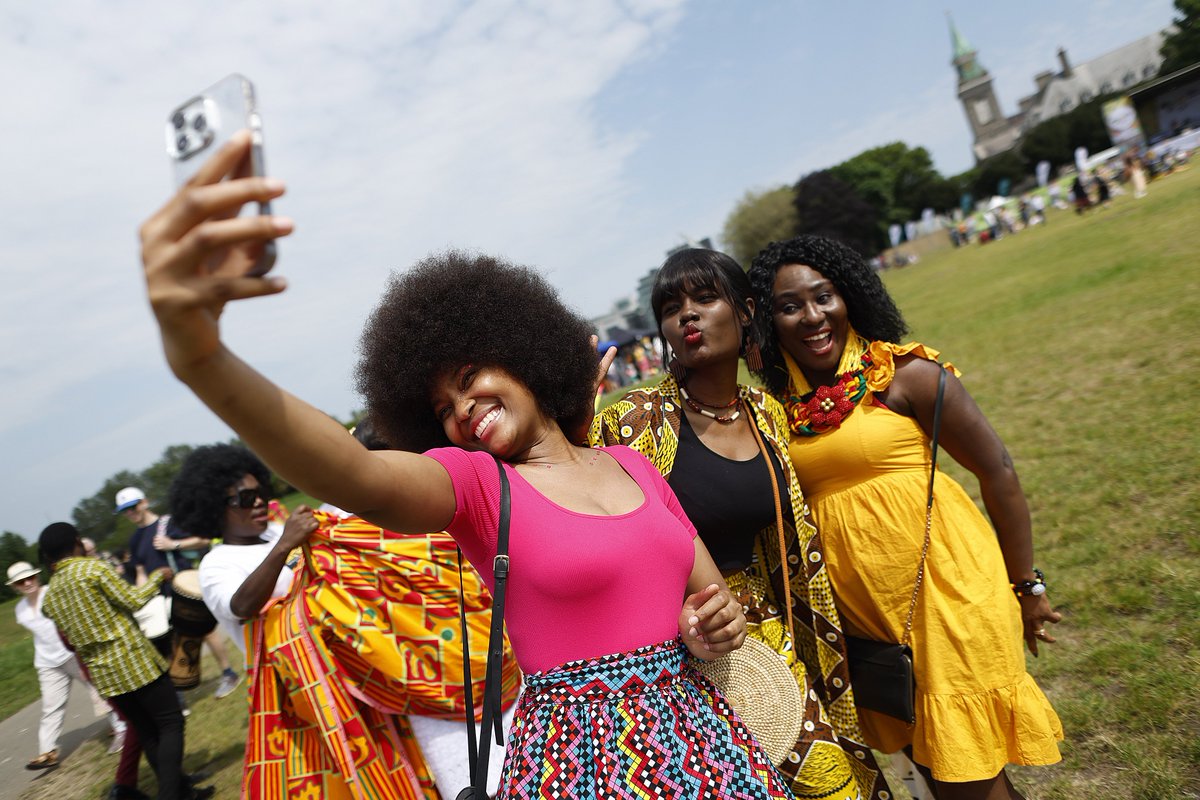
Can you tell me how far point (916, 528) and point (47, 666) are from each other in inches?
320

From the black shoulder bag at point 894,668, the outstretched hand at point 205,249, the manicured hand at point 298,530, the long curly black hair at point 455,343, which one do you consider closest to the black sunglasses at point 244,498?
the manicured hand at point 298,530

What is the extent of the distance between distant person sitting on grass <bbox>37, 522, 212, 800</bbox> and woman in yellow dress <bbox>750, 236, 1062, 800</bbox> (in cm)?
490

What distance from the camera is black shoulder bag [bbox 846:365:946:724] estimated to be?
248cm

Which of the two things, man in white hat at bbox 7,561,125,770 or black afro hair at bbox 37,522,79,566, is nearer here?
black afro hair at bbox 37,522,79,566

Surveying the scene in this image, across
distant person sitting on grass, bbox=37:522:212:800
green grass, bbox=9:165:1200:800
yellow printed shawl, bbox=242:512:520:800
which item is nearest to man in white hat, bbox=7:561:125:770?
green grass, bbox=9:165:1200:800

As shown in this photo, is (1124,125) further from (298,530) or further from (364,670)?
(364,670)

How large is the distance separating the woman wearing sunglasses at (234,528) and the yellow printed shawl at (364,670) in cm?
18

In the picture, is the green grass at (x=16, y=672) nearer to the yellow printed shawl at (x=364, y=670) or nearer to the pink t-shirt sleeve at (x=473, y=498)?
the yellow printed shawl at (x=364, y=670)

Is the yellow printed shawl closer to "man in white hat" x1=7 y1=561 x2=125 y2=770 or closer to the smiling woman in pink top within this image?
the smiling woman in pink top

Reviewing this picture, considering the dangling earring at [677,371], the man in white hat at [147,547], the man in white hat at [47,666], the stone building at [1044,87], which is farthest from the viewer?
the stone building at [1044,87]

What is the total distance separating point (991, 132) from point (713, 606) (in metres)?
129

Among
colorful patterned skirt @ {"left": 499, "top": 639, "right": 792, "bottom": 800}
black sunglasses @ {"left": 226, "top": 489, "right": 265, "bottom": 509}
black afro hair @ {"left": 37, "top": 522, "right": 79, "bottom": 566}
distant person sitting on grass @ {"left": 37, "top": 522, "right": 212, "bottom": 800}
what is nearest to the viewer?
colorful patterned skirt @ {"left": 499, "top": 639, "right": 792, "bottom": 800}

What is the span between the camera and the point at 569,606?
160cm

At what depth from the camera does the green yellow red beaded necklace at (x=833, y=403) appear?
268 centimetres
